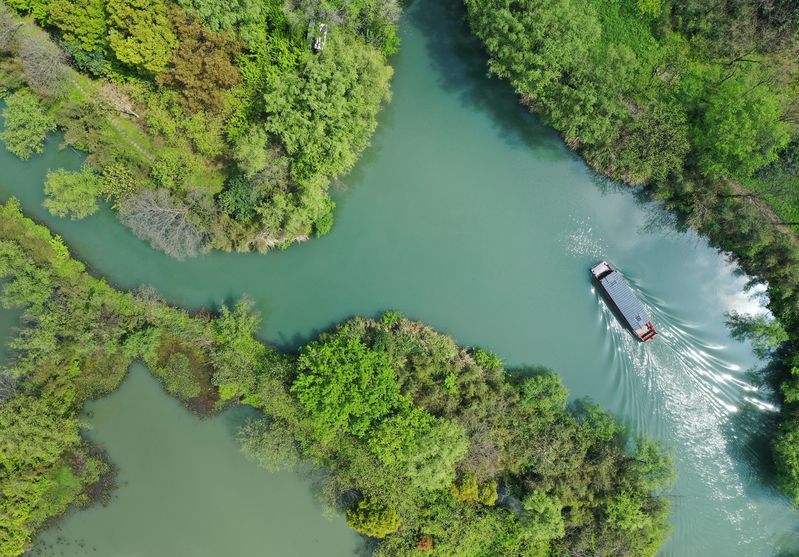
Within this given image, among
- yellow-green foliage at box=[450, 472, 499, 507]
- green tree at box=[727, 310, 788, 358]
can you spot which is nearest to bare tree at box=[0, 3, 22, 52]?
yellow-green foliage at box=[450, 472, 499, 507]

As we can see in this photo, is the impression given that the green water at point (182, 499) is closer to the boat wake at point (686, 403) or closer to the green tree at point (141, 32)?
the green tree at point (141, 32)

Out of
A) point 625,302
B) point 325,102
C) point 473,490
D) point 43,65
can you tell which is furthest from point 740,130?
point 43,65

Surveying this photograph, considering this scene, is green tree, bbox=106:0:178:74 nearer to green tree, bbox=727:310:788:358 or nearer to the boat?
the boat

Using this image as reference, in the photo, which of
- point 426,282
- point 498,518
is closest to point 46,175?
point 426,282

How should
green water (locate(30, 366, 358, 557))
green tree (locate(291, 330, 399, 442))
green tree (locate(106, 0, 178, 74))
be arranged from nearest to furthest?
green tree (locate(106, 0, 178, 74)), green tree (locate(291, 330, 399, 442)), green water (locate(30, 366, 358, 557))

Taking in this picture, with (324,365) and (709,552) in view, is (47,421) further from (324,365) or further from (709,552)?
(709,552)

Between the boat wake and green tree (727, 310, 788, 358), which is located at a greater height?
green tree (727, 310, 788, 358)

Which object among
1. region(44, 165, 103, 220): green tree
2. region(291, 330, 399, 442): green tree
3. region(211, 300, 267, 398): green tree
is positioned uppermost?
region(291, 330, 399, 442): green tree
